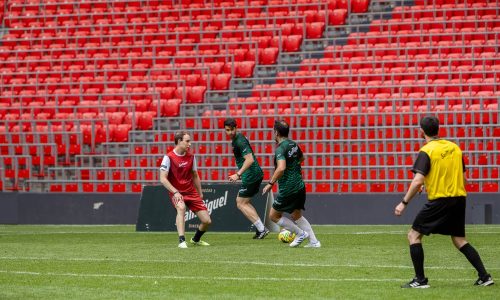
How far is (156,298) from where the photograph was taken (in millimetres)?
10523

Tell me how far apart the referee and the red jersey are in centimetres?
679

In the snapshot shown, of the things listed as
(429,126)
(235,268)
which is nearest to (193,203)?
(235,268)

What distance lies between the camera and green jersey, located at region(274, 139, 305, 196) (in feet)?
55.3

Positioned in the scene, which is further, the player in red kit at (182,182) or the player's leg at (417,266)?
the player in red kit at (182,182)

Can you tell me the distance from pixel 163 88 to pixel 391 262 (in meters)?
19.1

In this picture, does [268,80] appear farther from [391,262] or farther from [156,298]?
[156,298]

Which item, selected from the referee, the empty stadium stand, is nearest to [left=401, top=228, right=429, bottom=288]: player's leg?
the referee

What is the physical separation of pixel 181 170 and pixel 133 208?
35.3 feet

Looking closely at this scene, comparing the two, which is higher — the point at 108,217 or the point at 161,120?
the point at 161,120

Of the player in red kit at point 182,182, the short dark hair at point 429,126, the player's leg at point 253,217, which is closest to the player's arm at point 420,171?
the short dark hair at point 429,126

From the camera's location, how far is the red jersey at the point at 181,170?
57.3ft

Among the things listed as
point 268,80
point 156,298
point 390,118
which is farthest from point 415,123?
point 156,298

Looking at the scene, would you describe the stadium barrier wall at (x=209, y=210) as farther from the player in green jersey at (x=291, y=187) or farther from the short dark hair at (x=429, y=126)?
the short dark hair at (x=429, y=126)

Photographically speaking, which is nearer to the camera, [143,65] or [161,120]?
[161,120]
